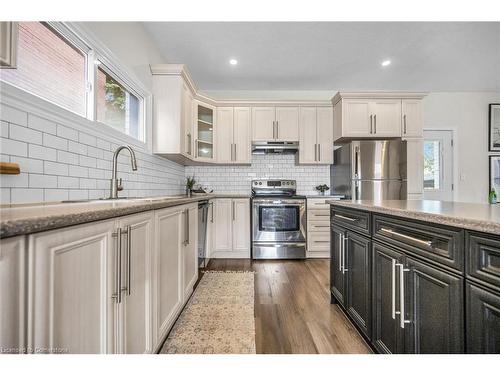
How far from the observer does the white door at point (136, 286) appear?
98cm

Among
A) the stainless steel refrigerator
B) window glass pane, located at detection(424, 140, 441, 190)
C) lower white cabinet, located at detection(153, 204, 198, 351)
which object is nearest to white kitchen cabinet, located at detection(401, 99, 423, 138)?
the stainless steel refrigerator

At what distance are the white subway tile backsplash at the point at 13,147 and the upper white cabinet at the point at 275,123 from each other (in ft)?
10.0

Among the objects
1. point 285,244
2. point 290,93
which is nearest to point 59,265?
point 285,244

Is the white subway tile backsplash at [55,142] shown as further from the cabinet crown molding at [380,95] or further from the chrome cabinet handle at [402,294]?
the cabinet crown molding at [380,95]

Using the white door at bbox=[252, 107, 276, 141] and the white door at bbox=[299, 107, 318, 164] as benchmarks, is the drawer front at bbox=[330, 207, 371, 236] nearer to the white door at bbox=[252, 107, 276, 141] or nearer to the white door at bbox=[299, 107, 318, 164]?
the white door at bbox=[299, 107, 318, 164]

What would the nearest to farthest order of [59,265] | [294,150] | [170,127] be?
[59,265] → [170,127] → [294,150]

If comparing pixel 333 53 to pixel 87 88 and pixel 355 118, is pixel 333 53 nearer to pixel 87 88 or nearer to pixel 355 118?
pixel 355 118

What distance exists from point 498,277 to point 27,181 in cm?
189

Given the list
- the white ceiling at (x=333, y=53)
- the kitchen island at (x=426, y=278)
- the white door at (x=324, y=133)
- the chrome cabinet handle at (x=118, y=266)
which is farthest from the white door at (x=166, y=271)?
the white door at (x=324, y=133)

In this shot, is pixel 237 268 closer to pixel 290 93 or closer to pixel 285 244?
pixel 285 244

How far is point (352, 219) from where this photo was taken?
1694 millimetres

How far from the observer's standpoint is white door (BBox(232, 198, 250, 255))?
12.0ft

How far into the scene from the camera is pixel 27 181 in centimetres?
118

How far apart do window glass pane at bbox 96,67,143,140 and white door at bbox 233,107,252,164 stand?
1.62 m
